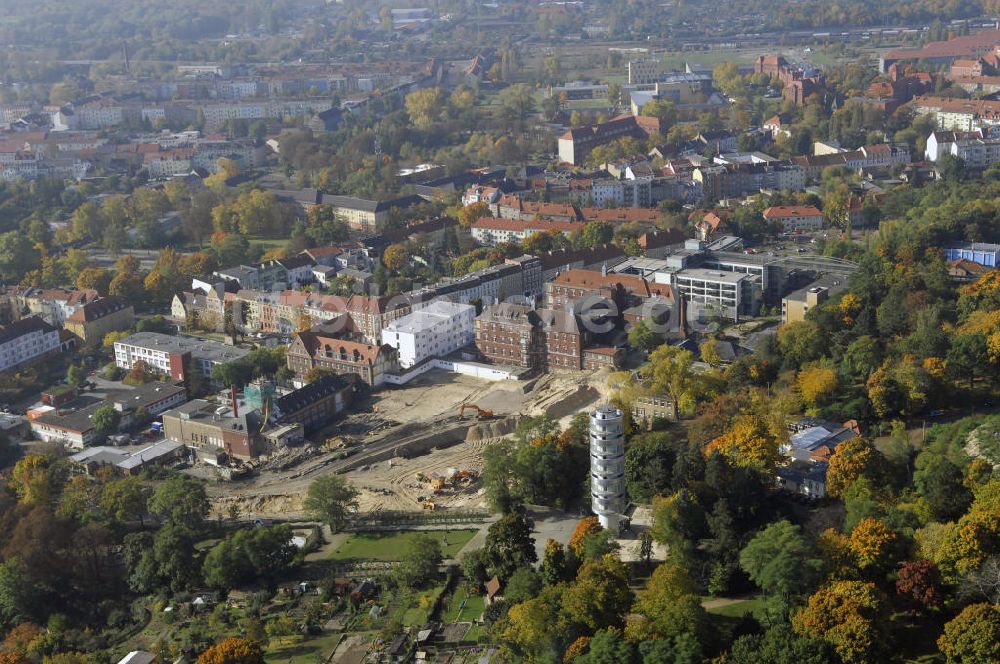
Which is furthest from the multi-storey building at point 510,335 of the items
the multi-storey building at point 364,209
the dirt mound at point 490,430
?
the multi-storey building at point 364,209

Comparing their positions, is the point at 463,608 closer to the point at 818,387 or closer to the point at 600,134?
the point at 818,387

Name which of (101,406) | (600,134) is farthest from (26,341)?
(600,134)

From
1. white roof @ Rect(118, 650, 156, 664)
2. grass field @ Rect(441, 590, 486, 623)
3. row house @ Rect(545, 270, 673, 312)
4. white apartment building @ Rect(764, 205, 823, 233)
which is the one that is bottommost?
grass field @ Rect(441, 590, 486, 623)

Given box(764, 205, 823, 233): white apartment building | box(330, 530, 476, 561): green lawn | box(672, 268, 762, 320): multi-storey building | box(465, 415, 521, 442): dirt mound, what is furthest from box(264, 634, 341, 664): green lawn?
box(764, 205, 823, 233): white apartment building

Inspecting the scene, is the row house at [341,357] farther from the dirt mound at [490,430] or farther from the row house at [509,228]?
the row house at [509,228]

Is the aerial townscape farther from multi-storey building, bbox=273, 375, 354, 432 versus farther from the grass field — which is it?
the grass field

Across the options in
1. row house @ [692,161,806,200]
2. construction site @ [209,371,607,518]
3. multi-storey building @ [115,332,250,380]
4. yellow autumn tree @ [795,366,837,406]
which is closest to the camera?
construction site @ [209,371,607,518]

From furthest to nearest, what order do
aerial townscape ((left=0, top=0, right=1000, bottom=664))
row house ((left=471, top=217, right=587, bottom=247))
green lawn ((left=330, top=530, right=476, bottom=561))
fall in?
1. row house ((left=471, top=217, right=587, bottom=247))
2. green lawn ((left=330, top=530, right=476, bottom=561))
3. aerial townscape ((left=0, top=0, right=1000, bottom=664))
